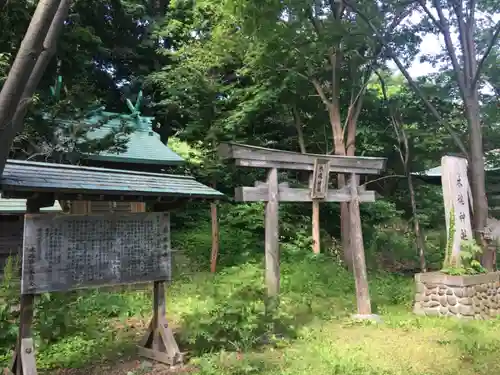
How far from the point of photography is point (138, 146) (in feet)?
49.1

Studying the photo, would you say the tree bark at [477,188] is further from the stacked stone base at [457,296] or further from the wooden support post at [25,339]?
the wooden support post at [25,339]

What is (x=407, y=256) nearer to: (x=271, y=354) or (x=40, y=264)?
(x=271, y=354)

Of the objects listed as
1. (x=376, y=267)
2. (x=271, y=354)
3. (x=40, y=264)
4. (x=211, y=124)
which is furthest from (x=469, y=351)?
(x=211, y=124)

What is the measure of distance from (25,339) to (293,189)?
516 cm

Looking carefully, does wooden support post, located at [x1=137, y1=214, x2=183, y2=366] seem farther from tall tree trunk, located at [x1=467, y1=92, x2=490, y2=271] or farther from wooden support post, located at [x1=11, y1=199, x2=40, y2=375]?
tall tree trunk, located at [x1=467, y1=92, x2=490, y2=271]

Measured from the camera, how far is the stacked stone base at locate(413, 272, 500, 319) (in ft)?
30.5

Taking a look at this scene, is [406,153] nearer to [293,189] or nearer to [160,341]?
[293,189]

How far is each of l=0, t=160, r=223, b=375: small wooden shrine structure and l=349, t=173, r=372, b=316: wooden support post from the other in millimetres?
4015

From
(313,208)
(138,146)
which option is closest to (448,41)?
(313,208)

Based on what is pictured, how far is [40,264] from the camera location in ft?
17.9

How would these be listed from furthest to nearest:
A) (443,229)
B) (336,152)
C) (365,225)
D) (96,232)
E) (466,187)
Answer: (443,229) → (365,225) → (336,152) → (466,187) → (96,232)

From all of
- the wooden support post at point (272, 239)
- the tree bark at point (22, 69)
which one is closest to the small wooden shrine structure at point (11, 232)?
the wooden support post at point (272, 239)

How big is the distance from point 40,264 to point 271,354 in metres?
3.49

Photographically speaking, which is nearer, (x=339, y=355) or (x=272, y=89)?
(x=339, y=355)
